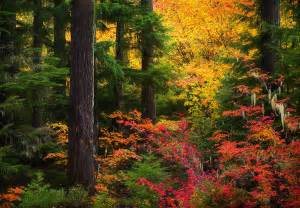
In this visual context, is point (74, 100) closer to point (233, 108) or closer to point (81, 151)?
point (81, 151)

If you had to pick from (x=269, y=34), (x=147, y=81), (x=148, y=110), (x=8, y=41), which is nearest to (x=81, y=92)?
(x=8, y=41)

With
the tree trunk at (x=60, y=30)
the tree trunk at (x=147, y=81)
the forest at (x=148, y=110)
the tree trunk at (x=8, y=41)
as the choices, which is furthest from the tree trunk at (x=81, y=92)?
the tree trunk at (x=147, y=81)

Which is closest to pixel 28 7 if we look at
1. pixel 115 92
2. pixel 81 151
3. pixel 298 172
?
pixel 115 92

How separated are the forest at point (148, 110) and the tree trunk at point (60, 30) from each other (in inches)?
2.3

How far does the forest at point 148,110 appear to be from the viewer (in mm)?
9984

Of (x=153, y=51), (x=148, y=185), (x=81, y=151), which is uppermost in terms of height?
(x=153, y=51)

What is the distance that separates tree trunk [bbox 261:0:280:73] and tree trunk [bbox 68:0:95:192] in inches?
236

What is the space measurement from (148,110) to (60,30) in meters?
4.84

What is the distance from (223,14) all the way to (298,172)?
43.7 ft

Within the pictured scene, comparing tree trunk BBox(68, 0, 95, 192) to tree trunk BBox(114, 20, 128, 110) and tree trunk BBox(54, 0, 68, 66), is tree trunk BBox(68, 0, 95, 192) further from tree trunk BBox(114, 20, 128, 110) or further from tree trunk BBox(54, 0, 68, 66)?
tree trunk BBox(114, 20, 128, 110)

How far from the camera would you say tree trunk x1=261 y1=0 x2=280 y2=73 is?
44.5 ft

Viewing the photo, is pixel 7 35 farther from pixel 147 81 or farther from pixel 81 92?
pixel 147 81

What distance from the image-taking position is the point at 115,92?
1633 centimetres

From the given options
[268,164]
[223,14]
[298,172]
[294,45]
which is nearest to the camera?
[298,172]
